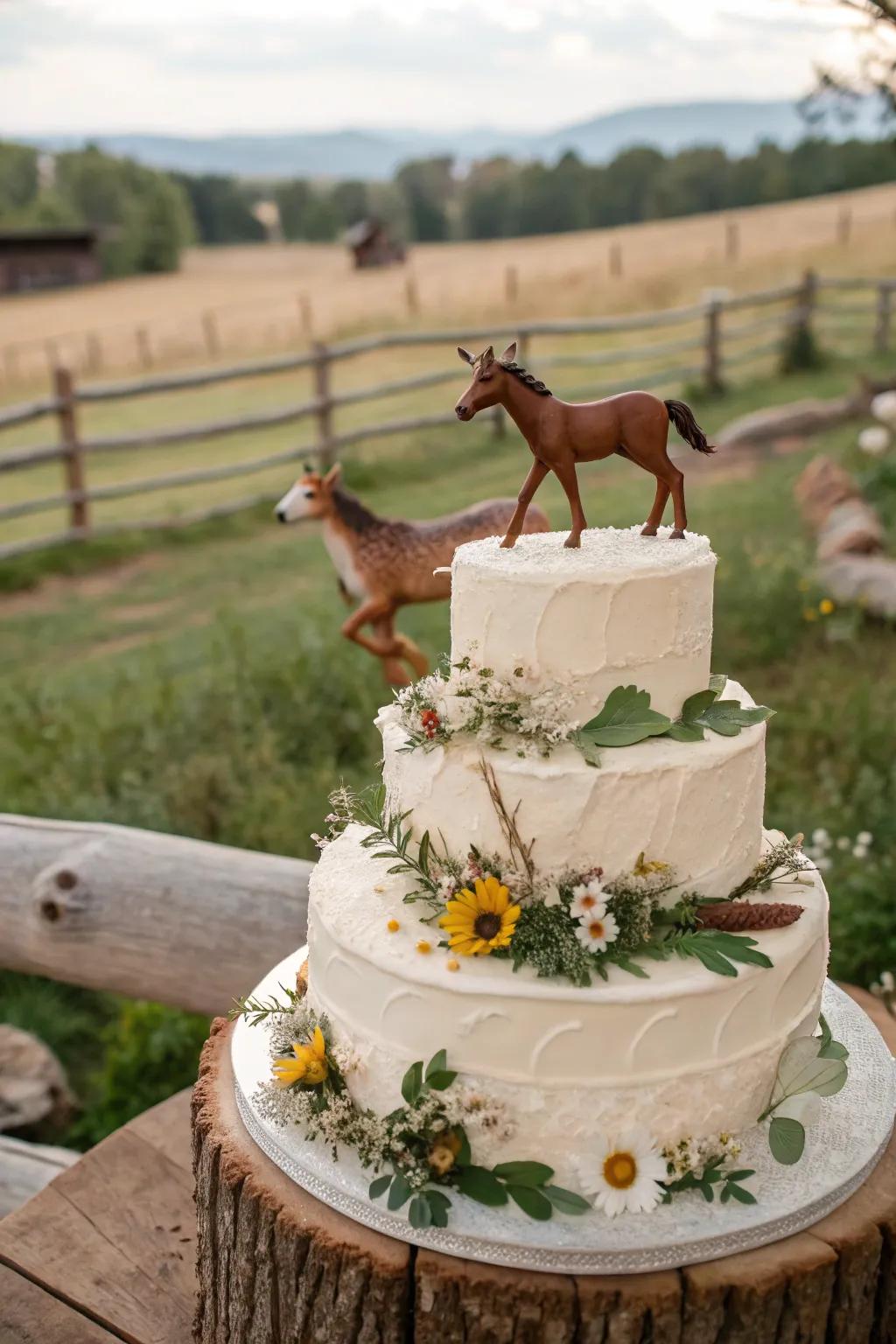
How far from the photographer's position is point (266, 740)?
607 cm

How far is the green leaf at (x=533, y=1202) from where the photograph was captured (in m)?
2.14

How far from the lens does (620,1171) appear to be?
215 cm

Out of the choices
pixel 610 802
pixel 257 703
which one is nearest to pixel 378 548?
pixel 257 703

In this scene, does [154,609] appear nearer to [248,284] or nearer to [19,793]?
[19,793]

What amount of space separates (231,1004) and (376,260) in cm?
3251

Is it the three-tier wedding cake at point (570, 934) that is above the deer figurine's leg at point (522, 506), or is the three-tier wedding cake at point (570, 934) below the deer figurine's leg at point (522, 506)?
below

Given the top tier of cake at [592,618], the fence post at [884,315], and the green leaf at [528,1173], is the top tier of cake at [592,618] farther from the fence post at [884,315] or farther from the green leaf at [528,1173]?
the fence post at [884,315]

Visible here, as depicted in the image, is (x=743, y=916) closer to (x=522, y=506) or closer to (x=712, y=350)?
(x=522, y=506)

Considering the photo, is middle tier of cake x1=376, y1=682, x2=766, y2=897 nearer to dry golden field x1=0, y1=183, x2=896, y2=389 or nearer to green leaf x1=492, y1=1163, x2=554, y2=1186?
green leaf x1=492, y1=1163, x2=554, y2=1186

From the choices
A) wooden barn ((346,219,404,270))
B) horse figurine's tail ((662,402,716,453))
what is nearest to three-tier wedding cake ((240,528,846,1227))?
horse figurine's tail ((662,402,716,453))

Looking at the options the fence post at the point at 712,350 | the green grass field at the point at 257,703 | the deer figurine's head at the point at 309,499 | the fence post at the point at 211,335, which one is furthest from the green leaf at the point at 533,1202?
the fence post at the point at 211,335

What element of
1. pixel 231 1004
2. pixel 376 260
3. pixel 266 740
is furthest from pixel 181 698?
pixel 376 260

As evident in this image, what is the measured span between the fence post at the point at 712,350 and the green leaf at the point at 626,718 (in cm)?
1474

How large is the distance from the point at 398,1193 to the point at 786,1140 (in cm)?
73
